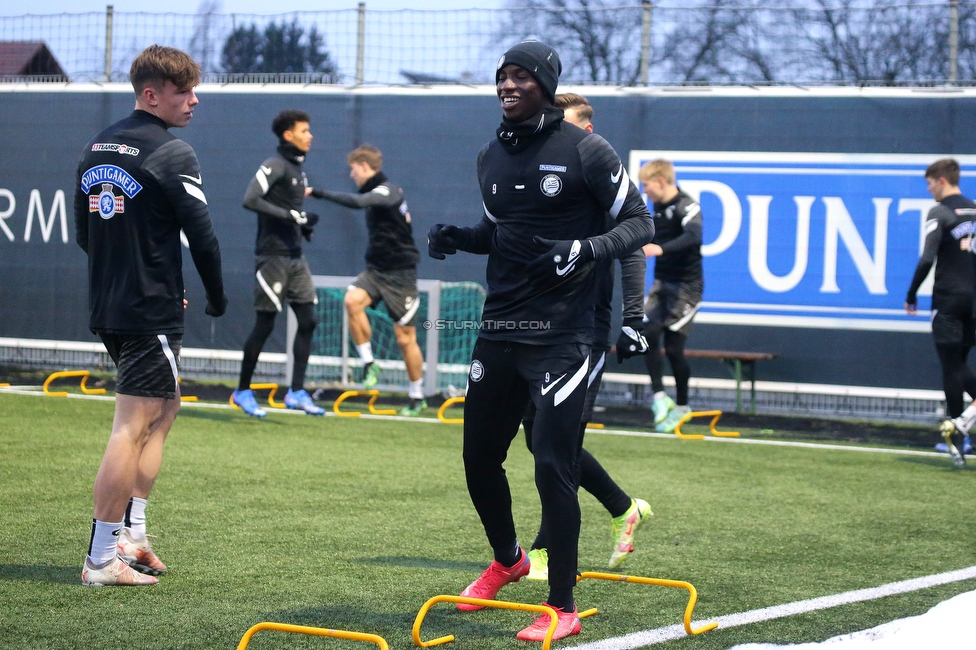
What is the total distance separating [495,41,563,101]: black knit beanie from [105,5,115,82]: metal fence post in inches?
398

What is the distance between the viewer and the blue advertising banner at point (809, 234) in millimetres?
11070

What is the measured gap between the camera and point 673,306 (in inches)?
412

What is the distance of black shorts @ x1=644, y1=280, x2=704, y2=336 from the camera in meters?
10.4

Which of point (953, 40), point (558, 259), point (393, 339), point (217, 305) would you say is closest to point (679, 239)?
point (953, 40)

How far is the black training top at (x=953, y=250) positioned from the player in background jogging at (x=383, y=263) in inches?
164

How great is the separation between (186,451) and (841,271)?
6304mm

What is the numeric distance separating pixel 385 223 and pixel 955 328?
15.3 ft

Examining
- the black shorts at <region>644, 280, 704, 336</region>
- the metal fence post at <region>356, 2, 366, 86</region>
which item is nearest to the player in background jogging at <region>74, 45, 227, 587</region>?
the black shorts at <region>644, 280, 704, 336</region>

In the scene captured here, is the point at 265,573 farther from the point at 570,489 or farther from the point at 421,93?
the point at 421,93

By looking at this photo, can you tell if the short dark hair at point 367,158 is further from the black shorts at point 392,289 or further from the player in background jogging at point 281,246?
the black shorts at point 392,289

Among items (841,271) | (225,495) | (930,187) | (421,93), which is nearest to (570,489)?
(225,495)

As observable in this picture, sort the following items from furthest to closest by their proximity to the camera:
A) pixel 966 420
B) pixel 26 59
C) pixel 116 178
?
pixel 26 59, pixel 966 420, pixel 116 178

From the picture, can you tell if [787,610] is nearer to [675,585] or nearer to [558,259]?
[675,585]

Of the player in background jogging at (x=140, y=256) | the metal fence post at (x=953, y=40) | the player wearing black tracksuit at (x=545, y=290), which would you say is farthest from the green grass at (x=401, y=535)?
the metal fence post at (x=953, y=40)
